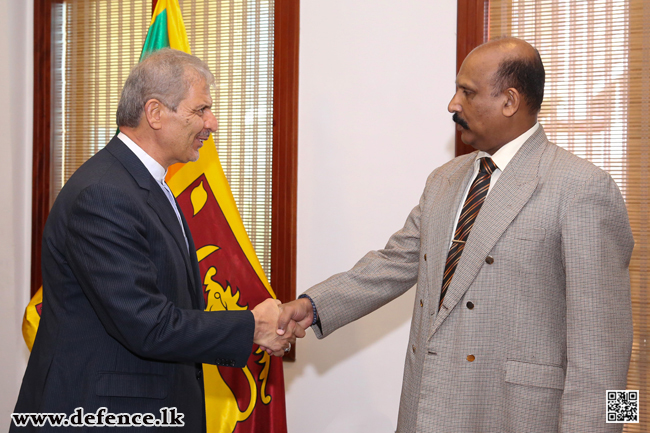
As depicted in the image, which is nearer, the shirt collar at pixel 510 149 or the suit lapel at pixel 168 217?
the suit lapel at pixel 168 217

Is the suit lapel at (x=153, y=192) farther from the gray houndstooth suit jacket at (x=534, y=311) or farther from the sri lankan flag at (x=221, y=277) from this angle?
the sri lankan flag at (x=221, y=277)

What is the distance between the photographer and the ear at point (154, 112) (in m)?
1.69

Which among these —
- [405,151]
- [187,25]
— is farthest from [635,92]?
[187,25]

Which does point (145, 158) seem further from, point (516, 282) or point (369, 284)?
point (516, 282)

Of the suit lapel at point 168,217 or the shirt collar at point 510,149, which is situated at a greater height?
the shirt collar at point 510,149

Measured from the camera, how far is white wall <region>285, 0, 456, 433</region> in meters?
2.71

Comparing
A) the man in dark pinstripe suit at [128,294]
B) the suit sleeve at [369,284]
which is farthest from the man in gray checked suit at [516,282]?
the man in dark pinstripe suit at [128,294]

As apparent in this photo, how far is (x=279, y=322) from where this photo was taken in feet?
6.58

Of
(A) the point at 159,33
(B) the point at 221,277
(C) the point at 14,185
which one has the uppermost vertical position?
(A) the point at 159,33

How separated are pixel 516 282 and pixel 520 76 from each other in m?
0.60

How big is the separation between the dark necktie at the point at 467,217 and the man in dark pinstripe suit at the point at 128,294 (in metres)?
0.61

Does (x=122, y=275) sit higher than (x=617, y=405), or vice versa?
(x=122, y=275)

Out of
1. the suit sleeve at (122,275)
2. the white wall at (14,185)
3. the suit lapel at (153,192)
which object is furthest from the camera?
the white wall at (14,185)

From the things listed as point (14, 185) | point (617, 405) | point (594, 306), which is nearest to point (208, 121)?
point (594, 306)
